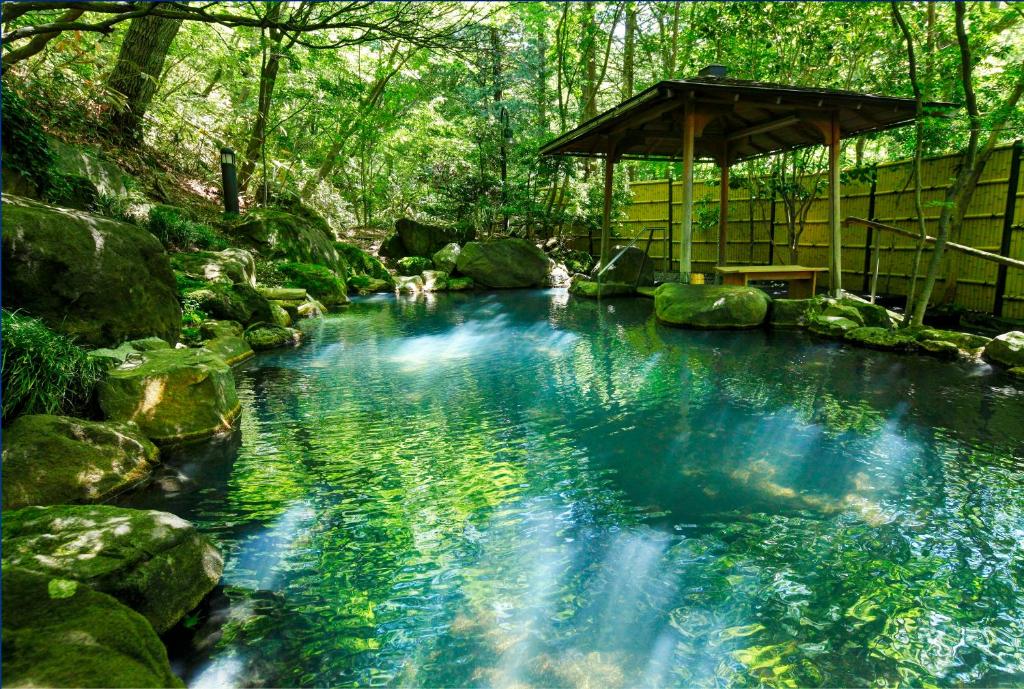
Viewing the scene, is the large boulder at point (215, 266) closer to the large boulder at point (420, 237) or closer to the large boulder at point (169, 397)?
the large boulder at point (169, 397)

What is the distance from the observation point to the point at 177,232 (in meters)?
9.75

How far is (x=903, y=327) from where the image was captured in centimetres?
741

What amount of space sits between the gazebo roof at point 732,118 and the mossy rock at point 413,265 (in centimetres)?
465

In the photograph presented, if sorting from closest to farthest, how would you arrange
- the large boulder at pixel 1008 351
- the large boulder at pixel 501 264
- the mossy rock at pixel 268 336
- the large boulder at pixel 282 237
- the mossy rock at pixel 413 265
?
the large boulder at pixel 1008 351 → the mossy rock at pixel 268 336 → the large boulder at pixel 282 237 → the large boulder at pixel 501 264 → the mossy rock at pixel 413 265

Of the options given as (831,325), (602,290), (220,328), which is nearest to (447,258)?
(602,290)

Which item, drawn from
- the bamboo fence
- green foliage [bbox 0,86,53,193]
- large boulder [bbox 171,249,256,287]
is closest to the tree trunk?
green foliage [bbox 0,86,53,193]

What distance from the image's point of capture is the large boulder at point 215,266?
8.37 m

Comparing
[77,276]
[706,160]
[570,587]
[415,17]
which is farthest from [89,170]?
[706,160]

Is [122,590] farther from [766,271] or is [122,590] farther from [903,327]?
[766,271]

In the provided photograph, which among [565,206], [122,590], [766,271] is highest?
[565,206]

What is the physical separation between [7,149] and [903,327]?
1125 centimetres

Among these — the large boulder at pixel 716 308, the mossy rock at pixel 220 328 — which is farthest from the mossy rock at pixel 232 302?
the large boulder at pixel 716 308

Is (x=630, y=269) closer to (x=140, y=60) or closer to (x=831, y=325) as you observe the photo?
(x=831, y=325)

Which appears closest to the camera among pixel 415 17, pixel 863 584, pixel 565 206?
pixel 863 584
